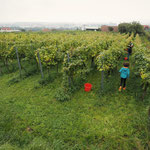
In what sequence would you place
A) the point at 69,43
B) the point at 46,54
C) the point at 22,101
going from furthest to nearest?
the point at 69,43 < the point at 46,54 < the point at 22,101

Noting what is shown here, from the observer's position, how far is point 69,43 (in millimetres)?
8812

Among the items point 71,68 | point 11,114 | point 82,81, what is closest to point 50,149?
point 11,114

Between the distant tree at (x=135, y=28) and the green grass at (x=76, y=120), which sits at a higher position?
the distant tree at (x=135, y=28)

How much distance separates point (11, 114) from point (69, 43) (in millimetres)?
6128

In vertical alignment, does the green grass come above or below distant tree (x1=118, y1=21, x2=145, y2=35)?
below

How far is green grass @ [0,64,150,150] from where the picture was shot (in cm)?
347

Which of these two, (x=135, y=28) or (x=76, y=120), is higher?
(x=135, y=28)

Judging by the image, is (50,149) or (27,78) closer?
(50,149)

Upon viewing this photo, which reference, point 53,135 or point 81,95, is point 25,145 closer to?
point 53,135

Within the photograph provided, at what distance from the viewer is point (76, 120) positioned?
4305 millimetres

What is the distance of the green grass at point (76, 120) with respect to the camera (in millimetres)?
3475

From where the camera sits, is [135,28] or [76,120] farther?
[135,28]

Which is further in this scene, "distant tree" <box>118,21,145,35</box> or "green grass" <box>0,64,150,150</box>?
"distant tree" <box>118,21,145,35</box>

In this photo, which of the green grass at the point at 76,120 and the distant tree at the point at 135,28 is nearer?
the green grass at the point at 76,120
